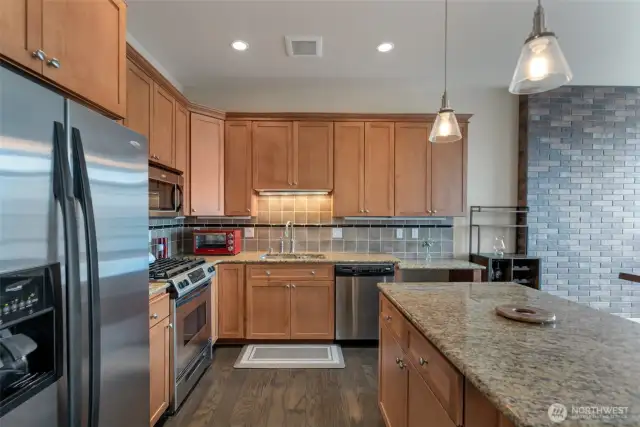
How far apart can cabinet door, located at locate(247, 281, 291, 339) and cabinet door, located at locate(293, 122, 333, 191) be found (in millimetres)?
1117

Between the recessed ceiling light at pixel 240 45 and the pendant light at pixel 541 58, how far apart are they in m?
2.37

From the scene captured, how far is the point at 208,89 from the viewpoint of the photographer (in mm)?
3838

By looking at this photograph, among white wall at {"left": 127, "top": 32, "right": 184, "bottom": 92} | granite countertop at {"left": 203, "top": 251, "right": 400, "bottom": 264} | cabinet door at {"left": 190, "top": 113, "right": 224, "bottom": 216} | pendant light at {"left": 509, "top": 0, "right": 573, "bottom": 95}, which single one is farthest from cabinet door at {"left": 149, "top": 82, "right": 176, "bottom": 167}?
pendant light at {"left": 509, "top": 0, "right": 573, "bottom": 95}

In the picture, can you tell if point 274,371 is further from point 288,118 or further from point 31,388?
point 288,118

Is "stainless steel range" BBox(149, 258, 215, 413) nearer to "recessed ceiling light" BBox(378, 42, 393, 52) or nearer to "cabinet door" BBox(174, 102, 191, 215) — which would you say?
"cabinet door" BBox(174, 102, 191, 215)

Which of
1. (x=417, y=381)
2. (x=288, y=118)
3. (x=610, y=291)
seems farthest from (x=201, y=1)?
(x=610, y=291)

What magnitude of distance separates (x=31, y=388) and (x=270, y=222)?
300cm

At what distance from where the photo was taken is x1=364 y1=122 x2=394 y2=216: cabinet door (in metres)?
3.53

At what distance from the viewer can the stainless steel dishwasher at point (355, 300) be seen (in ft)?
10.6

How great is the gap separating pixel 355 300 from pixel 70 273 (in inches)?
103

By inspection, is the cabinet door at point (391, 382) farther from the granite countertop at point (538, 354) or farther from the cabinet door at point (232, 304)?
the cabinet door at point (232, 304)

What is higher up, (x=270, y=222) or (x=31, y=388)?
(x=270, y=222)

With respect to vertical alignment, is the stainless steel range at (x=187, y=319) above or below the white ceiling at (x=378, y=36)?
below

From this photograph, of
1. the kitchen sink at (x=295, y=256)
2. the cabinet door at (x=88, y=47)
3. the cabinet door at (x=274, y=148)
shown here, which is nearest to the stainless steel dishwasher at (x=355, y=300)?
the kitchen sink at (x=295, y=256)
